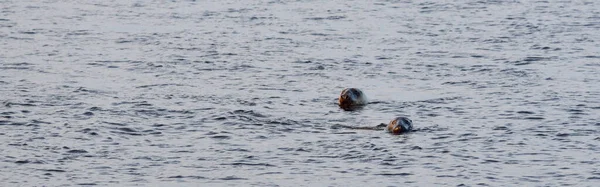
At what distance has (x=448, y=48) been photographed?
2945 cm

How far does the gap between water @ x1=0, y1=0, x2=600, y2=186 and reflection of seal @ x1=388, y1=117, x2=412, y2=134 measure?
0.15m

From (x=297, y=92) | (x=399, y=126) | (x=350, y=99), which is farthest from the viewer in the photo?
(x=297, y=92)

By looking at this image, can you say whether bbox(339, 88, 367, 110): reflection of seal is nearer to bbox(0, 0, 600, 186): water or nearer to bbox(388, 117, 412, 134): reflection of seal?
bbox(0, 0, 600, 186): water

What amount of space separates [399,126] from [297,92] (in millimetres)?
3945

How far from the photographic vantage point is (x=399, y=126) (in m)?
21.0

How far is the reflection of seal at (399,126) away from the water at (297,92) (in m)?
0.15

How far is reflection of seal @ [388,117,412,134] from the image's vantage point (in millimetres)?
20992

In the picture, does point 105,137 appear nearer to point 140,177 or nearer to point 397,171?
point 140,177

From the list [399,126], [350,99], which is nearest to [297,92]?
[350,99]

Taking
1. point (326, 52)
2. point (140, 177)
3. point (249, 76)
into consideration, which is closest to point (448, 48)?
point (326, 52)

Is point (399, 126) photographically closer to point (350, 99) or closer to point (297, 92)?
point (350, 99)

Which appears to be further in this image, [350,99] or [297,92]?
[297,92]

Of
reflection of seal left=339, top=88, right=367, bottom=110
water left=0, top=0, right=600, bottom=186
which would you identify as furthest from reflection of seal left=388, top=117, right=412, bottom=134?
reflection of seal left=339, top=88, right=367, bottom=110

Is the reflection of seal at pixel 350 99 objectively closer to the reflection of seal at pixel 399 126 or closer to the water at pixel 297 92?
the water at pixel 297 92
